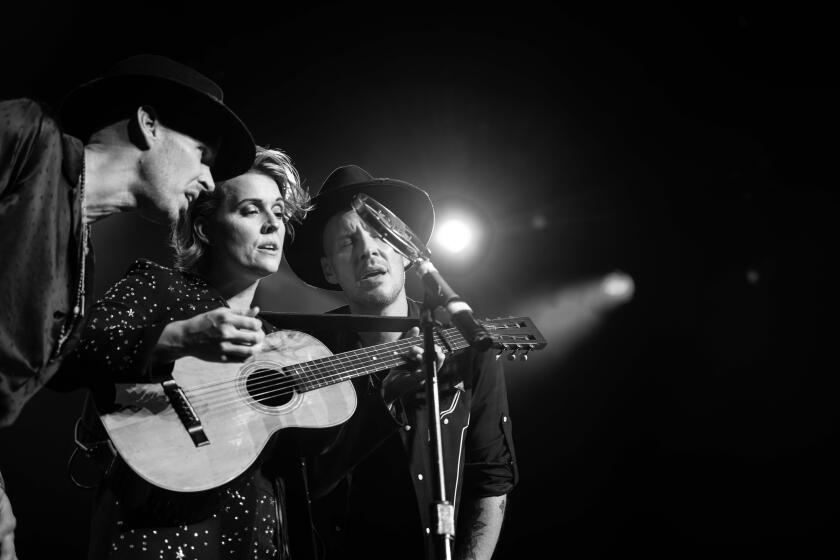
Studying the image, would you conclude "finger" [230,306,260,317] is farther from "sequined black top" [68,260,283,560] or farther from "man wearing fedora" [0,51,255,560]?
"man wearing fedora" [0,51,255,560]

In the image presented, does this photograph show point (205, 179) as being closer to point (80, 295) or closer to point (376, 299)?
point (80, 295)

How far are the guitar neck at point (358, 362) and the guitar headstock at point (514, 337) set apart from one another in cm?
22

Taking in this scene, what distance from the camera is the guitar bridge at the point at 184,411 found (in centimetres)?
236

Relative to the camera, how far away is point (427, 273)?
2158 mm

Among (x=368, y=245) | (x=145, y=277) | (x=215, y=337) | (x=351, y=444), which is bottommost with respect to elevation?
(x=351, y=444)

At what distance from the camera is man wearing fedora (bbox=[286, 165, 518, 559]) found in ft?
9.11

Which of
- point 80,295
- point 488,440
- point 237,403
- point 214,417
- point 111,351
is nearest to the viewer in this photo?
point 80,295

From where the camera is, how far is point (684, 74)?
636 cm

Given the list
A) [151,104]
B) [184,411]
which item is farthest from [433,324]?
[151,104]

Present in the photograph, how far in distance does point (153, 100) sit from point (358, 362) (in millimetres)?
1461

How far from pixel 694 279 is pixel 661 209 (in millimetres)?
884

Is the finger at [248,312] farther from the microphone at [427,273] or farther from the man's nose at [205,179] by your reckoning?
the man's nose at [205,179]

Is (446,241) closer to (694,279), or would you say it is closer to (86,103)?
(694,279)

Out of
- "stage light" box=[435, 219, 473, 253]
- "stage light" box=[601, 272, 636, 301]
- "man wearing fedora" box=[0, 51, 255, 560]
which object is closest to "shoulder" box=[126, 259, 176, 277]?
"man wearing fedora" box=[0, 51, 255, 560]
